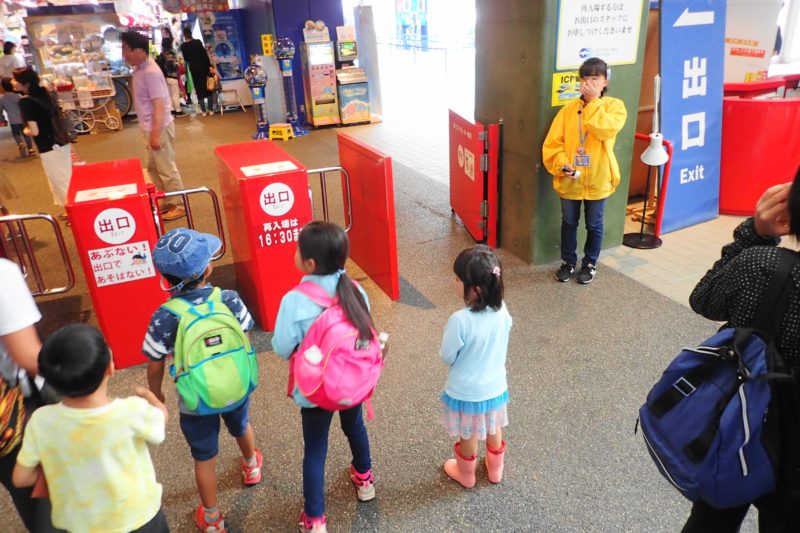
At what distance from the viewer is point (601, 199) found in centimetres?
451

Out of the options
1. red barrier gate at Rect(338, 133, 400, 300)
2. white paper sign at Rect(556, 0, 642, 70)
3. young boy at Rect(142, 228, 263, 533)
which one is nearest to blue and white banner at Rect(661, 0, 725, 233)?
white paper sign at Rect(556, 0, 642, 70)

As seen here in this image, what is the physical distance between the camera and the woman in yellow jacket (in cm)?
418

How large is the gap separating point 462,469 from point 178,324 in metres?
1.47

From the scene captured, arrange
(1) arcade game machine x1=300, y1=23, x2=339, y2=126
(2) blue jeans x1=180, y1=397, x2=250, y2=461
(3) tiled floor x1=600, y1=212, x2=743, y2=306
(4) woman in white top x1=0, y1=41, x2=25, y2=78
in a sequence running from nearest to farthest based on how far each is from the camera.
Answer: (2) blue jeans x1=180, y1=397, x2=250, y2=461, (3) tiled floor x1=600, y1=212, x2=743, y2=306, (1) arcade game machine x1=300, y1=23, x2=339, y2=126, (4) woman in white top x1=0, y1=41, x2=25, y2=78

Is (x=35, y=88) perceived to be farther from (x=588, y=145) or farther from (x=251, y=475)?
(x=588, y=145)

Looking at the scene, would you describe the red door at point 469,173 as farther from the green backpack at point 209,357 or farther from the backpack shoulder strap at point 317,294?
the green backpack at point 209,357

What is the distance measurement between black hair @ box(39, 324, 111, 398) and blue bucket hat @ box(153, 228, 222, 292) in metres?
0.59

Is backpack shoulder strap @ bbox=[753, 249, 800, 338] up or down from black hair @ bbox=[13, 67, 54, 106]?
down

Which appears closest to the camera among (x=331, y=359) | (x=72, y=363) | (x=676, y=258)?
(x=72, y=363)

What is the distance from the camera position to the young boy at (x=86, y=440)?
1625 millimetres

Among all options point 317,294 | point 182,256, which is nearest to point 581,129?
point 317,294

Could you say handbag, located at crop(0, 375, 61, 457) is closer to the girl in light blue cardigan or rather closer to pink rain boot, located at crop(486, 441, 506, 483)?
the girl in light blue cardigan

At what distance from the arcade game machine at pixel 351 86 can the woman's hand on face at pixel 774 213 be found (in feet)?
33.2

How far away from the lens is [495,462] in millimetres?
2752
